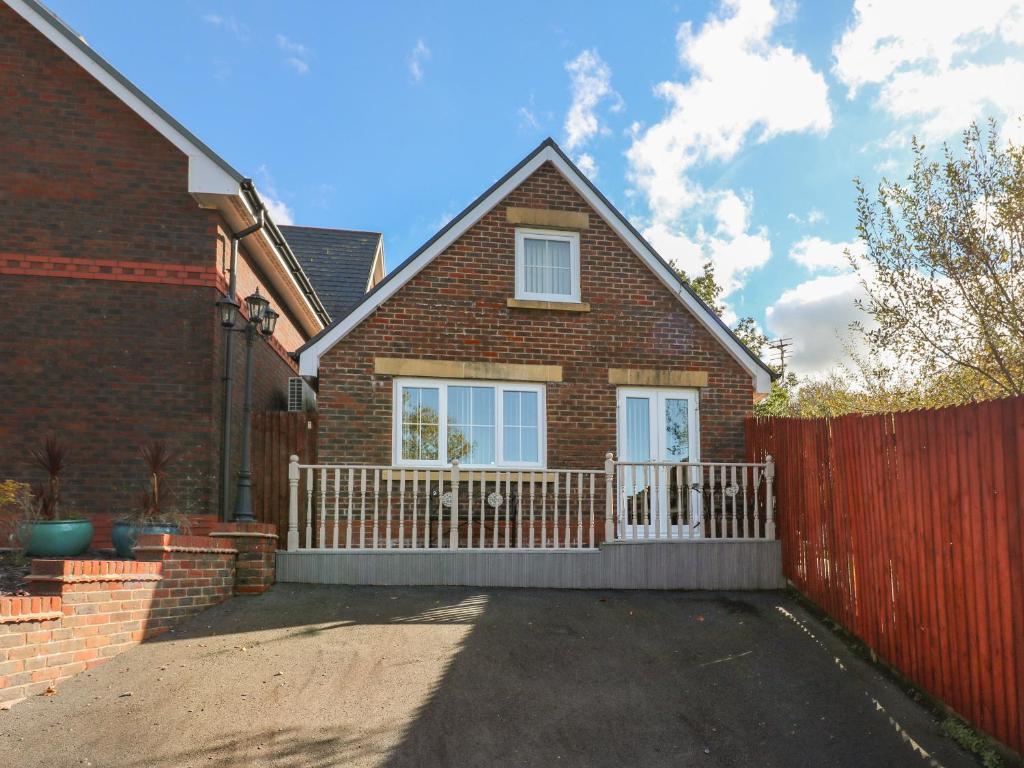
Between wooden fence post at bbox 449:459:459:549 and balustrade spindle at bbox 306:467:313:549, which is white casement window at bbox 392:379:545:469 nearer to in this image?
wooden fence post at bbox 449:459:459:549

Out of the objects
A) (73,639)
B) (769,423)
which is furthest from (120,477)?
(769,423)

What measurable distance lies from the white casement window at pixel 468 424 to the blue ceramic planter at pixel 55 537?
3709 mm

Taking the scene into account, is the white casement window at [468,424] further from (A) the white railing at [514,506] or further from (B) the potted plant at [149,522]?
(B) the potted plant at [149,522]

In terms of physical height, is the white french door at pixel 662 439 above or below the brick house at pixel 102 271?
below

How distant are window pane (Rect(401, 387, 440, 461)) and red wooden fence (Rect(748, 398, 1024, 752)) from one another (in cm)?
495

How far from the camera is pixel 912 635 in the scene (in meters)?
5.25

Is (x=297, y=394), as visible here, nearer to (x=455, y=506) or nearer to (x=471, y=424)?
(x=471, y=424)

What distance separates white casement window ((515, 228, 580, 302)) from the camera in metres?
10.1

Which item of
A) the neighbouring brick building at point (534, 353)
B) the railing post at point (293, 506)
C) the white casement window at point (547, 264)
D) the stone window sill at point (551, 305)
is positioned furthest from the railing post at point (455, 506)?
the white casement window at point (547, 264)

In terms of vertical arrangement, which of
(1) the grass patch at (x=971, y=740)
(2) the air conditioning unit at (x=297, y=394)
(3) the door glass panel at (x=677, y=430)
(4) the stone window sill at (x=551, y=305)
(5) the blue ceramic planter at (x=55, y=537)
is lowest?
(1) the grass patch at (x=971, y=740)

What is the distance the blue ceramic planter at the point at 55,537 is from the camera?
6.74 meters

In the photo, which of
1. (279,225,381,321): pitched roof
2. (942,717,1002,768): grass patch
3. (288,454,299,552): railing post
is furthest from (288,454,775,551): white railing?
(279,225,381,321): pitched roof

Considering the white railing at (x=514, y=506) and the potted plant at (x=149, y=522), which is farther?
the white railing at (x=514, y=506)

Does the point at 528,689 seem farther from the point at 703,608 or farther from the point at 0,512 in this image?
the point at 0,512
